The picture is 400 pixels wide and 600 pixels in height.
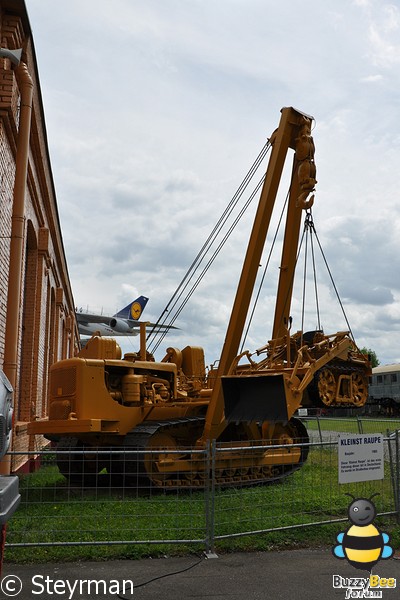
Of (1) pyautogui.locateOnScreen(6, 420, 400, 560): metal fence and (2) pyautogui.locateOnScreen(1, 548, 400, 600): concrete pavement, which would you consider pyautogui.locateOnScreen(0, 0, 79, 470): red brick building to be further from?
(2) pyautogui.locateOnScreen(1, 548, 400, 600): concrete pavement

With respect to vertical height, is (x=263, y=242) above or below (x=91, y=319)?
below

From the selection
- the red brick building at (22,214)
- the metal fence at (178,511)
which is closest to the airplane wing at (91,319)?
the red brick building at (22,214)

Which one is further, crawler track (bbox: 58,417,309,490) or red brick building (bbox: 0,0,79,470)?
crawler track (bbox: 58,417,309,490)

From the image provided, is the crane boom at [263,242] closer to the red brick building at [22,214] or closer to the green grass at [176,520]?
the green grass at [176,520]

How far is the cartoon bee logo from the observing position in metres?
5.49

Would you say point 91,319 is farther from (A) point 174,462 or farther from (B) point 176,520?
(B) point 176,520

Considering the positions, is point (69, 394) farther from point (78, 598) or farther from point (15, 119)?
point (78, 598)

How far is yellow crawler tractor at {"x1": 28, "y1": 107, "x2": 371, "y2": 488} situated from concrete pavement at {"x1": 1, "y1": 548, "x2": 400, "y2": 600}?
11.1 feet

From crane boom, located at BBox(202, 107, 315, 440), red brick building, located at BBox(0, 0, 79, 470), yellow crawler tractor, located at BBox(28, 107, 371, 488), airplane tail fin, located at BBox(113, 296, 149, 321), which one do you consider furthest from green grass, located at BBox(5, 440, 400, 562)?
airplane tail fin, located at BBox(113, 296, 149, 321)

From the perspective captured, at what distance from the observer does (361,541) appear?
18.1ft

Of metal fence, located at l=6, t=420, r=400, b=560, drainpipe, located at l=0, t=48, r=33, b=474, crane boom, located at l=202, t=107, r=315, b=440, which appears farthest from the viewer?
crane boom, located at l=202, t=107, r=315, b=440

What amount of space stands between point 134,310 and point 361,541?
4100cm

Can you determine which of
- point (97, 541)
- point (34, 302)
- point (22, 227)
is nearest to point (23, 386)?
point (34, 302)

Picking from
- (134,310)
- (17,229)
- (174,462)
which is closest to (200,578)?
(174,462)
